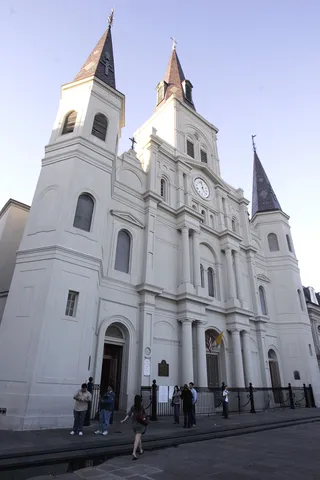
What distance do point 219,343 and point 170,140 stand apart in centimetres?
Result: 1728

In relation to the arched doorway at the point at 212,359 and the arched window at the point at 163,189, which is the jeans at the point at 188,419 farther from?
the arched window at the point at 163,189

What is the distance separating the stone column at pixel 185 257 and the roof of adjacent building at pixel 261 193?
13.9m

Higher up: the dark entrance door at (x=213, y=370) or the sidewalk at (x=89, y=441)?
the dark entrance door at (x=213, y=370)

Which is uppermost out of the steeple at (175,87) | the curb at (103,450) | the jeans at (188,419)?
the steeple at (175,87)

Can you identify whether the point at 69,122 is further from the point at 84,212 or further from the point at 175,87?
the point at 175,87

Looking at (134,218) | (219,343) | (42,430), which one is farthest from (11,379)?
(219,343)

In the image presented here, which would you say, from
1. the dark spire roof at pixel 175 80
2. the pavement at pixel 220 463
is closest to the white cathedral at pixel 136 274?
the dark spire roof at pixel 175 80

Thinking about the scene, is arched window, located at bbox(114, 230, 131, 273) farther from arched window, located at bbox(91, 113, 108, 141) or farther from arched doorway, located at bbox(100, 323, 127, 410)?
arched window, located at bbox(91, 113, 108, 141)

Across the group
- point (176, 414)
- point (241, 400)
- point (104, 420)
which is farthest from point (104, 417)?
point (241, 400)

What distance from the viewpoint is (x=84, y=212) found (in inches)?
570

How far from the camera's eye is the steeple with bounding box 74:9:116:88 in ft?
63.1

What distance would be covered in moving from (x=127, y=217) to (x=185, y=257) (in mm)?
4721

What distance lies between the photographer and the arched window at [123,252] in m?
17.1

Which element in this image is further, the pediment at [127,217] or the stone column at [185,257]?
the stone column at [185,257]
